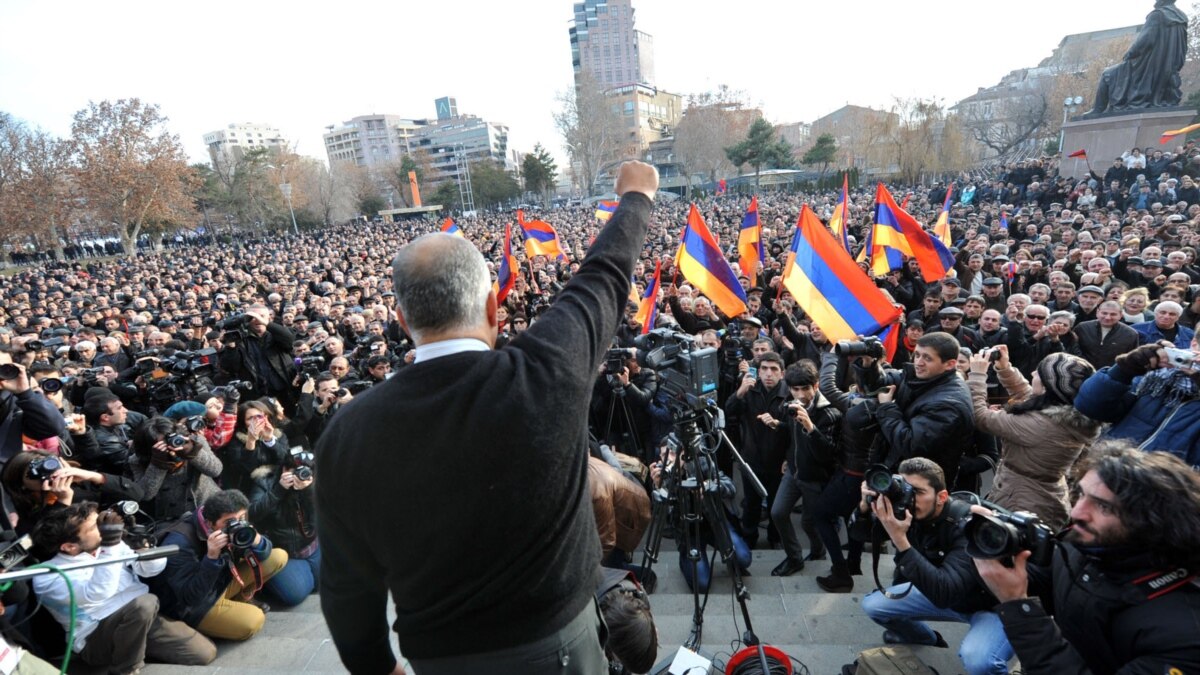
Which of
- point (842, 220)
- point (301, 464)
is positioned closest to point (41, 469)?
point (301, 464)

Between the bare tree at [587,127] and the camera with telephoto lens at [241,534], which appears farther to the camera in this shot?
the bare tree at [587,127]

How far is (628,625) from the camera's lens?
219cm

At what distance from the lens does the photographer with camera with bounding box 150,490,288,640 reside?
3.34m

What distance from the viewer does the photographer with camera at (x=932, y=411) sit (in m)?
3.43

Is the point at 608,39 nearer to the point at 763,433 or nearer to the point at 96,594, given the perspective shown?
the point at 763,433

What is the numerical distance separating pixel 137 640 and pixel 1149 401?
548 cm

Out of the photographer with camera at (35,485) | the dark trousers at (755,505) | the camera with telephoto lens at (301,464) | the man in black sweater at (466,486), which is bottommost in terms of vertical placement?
the dark trousers at (755,505)

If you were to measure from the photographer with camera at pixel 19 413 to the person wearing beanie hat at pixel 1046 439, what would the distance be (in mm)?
6423

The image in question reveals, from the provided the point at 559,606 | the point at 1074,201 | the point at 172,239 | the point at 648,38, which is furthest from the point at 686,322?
the point at 648,38

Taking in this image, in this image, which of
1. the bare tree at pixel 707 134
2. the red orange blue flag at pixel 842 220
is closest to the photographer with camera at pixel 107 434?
the red orange blue flag at pixel 842 220

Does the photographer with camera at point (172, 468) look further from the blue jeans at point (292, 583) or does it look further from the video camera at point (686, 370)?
the video camera at point (686, 370)

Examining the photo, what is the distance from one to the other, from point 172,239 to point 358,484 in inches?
2615

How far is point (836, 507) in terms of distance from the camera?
159 inches

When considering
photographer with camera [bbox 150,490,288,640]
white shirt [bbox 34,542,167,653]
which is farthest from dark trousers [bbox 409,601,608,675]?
white shirt [bbox 34,542,167,653]
